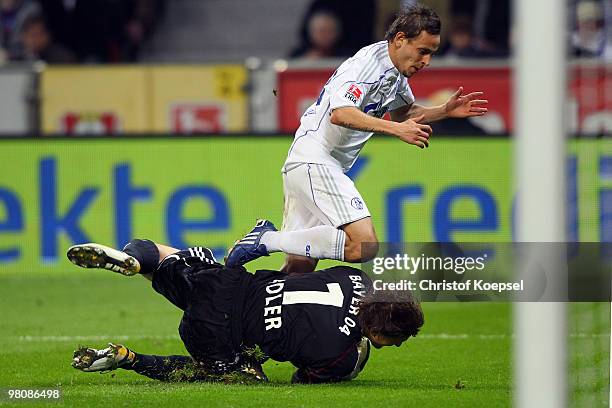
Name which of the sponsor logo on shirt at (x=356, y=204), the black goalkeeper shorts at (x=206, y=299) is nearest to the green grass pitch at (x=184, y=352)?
the black goalkeeper shorts at (x=206, y=299)

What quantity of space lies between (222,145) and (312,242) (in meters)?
4.75

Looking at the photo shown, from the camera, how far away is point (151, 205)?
12.3 metres

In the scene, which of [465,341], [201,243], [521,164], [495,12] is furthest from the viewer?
[495,12]

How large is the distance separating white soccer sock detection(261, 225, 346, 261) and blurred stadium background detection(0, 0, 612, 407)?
854mm

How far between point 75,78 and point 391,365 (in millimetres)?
7692

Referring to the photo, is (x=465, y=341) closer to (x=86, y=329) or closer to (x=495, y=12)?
(x=86, y=329)

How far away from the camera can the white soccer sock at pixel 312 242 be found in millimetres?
7785

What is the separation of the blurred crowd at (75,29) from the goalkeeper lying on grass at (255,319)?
921 centimetres

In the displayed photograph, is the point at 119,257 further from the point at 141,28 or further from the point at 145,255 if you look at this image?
the point at 141,28

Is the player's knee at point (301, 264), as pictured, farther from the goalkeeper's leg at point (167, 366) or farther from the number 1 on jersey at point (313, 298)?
the number 1 on jersey at point (313, 298)

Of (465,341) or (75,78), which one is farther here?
(75,78)

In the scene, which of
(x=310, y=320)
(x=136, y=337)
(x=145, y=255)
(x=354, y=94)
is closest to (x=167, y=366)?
(x=145, y=255)

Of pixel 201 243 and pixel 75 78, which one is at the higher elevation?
pixel 75 78

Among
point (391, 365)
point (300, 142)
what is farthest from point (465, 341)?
point (300, 142)
